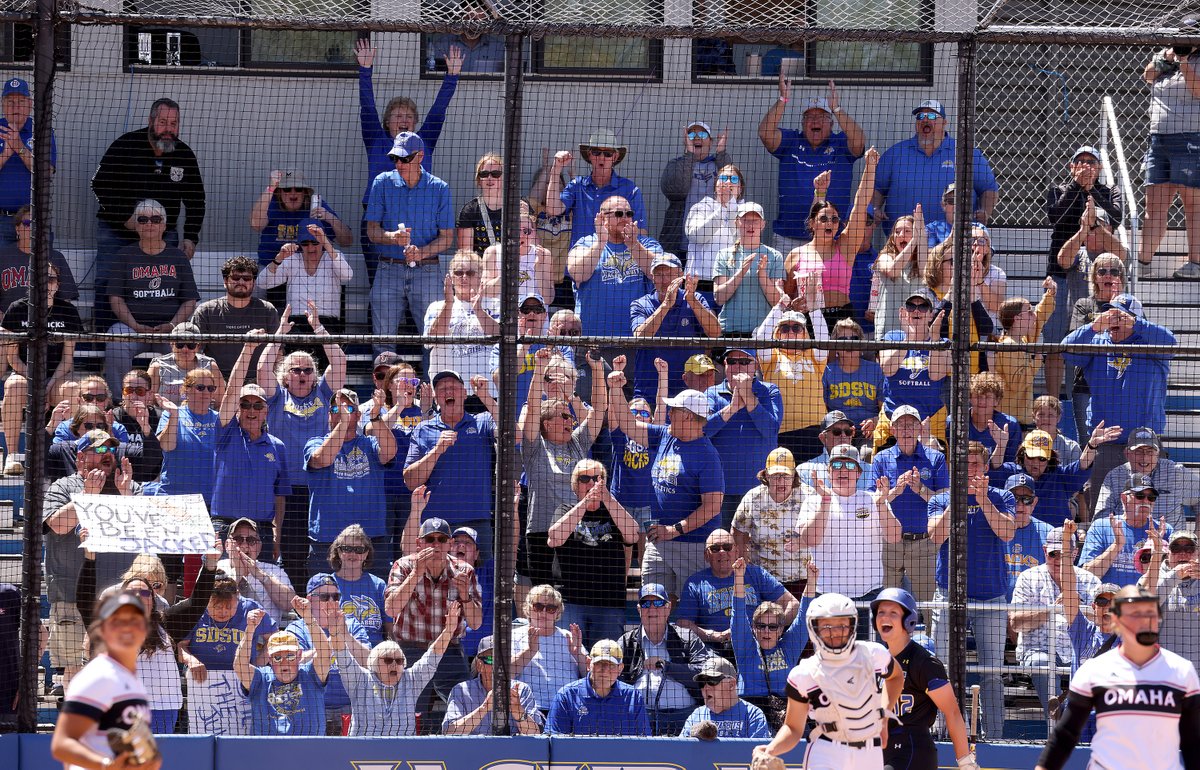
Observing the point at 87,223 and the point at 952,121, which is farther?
the point at 952,121

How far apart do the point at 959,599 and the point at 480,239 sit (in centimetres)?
439

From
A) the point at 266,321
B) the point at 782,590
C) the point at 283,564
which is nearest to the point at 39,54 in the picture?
the point at 266,321

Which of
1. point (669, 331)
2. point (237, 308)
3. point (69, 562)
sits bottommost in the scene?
point (69, 562)

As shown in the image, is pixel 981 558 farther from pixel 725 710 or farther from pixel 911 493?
pixel 725 710

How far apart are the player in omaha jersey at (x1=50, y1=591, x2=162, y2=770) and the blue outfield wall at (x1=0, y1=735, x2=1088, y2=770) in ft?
5.24

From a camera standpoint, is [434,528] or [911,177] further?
[911,177]

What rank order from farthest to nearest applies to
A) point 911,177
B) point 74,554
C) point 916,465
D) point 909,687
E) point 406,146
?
point 911,177, point 406,146, point 916,465, point 74,554, point 909,687

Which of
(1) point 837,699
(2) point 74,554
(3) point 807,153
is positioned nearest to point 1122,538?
(1) point 837,699

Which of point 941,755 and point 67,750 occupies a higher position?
point 67,750

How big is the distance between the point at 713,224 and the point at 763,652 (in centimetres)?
311

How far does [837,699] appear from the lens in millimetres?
6445

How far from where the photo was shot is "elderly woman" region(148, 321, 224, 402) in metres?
8.88

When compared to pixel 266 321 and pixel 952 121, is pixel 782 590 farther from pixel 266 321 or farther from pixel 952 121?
pixel 952 121

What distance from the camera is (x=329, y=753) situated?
721 centimetres
